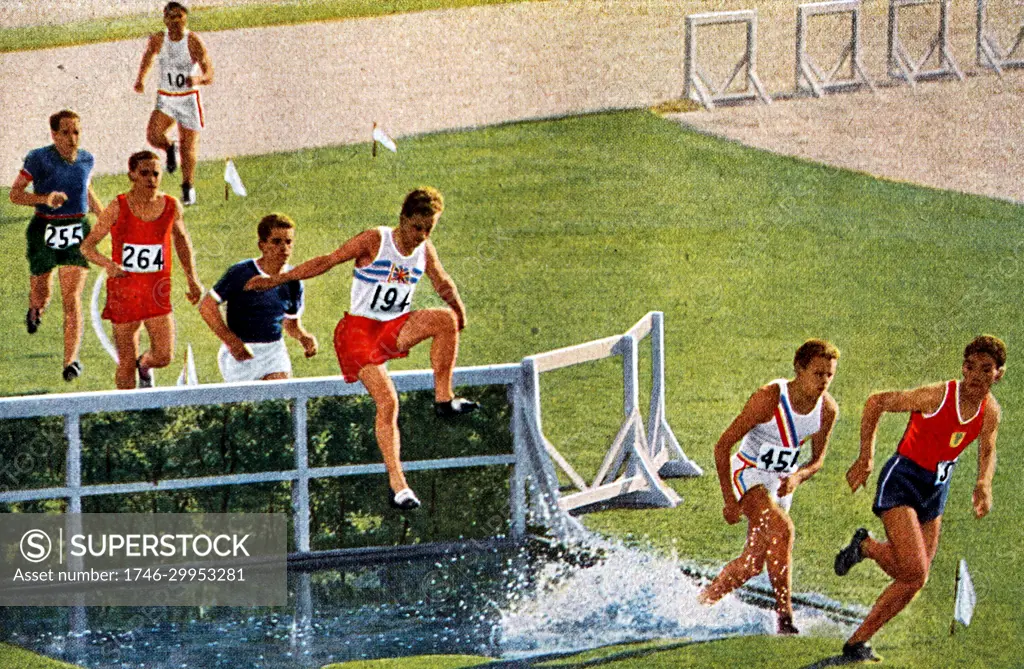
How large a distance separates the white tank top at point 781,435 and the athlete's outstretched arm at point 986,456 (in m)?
0.89

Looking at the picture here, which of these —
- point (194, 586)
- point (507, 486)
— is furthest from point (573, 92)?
point (194, 586)

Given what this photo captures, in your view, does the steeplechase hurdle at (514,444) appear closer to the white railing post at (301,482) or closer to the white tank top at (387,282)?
the white railing post at (301,482)

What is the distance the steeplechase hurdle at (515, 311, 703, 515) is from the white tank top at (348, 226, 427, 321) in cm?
121

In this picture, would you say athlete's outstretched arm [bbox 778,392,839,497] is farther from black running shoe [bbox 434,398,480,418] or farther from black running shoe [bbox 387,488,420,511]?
black running shoe [bbox 387,488,420,511]

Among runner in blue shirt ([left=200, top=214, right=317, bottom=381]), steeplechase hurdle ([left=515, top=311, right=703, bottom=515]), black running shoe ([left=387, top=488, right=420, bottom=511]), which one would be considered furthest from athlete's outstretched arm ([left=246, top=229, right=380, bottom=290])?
steeplechase hurdle ([left=515, top=311, right=703, bottom=515])

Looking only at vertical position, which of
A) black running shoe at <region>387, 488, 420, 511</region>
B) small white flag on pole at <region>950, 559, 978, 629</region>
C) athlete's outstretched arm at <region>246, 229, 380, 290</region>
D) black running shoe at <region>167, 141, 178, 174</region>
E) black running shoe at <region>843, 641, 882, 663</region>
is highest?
black running shoe at <region>167, 141, 178, 174</region>

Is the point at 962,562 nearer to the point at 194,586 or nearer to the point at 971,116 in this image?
the point at 194,586

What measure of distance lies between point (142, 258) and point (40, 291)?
1880mm

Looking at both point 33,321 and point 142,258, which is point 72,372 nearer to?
point 33,321

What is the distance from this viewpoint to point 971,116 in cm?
1673

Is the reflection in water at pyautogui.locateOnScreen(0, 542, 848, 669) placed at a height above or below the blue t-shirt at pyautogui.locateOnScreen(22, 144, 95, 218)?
below

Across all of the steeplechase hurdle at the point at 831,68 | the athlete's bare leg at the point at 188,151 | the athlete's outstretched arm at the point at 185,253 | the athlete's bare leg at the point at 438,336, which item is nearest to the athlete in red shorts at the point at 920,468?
the athlete's bare leg at the point at 438,336

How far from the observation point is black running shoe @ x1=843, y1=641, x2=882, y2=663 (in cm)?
1151

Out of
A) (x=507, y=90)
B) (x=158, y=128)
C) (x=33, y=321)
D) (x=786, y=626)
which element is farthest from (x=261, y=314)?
(x=507, y=90)
